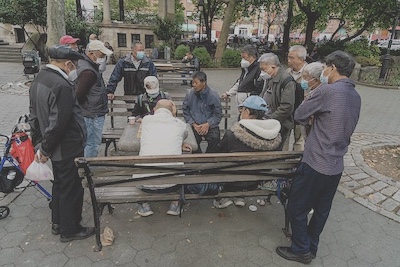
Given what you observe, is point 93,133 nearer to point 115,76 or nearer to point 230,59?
point 115,76

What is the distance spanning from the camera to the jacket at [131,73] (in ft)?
17.0

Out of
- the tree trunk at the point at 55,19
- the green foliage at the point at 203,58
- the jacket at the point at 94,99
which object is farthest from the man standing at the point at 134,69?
the green foliage at the point at 203,58

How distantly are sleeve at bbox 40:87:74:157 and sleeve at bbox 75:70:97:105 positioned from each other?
48.5 inches

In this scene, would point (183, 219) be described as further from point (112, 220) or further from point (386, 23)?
point (386, 23)

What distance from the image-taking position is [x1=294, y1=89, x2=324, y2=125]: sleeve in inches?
96.0

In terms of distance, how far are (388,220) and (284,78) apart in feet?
6.92

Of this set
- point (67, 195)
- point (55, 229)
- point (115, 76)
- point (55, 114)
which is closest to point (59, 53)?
point (55, 114)

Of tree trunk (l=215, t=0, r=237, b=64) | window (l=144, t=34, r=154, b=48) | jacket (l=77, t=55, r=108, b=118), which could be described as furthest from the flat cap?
window (l=144, t=34, r=154, b=48)

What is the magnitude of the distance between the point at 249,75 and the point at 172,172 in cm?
256

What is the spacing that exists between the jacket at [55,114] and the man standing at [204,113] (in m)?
1.98

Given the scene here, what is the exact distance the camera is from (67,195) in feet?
9.57

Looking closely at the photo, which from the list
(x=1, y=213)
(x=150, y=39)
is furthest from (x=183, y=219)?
(x=150, y=39)

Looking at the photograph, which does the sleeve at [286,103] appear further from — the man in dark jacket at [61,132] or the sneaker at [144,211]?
the man in dark jacket at [61,132]

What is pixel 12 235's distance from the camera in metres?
3.08
